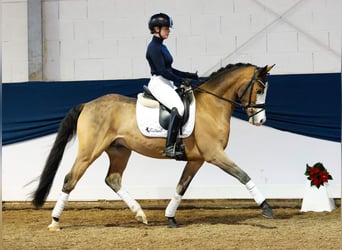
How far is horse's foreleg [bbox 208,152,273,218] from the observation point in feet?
15.1

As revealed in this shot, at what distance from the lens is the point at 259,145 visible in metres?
6.34

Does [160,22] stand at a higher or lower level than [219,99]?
higher

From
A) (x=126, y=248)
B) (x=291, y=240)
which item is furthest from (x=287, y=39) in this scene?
(x=126, y=248)

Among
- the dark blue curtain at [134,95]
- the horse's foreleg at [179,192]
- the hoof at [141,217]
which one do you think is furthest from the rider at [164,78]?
the dark blue curtain at [134,95]

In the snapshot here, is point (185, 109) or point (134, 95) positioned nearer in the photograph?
point (185, 109)

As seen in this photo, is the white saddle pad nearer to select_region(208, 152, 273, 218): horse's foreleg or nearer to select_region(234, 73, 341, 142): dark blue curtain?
select_region(208, 152, 273, 218): horse's foreleg

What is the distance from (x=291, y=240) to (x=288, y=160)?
229 cm

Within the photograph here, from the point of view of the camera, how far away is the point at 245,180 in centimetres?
462

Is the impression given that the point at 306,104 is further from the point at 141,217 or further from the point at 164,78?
the point at 141,217

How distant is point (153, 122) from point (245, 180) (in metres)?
0.97

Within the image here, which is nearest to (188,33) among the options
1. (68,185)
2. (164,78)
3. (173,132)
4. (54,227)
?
(164,78)

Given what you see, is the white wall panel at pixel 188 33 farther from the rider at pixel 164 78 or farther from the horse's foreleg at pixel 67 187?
the horse's foreleg at pixel 67 187

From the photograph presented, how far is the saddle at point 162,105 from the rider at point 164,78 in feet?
0.21

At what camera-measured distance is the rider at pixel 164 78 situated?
15.7ft
